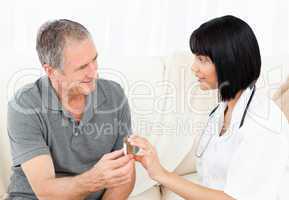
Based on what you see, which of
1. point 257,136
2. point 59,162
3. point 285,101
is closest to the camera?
point 257,136

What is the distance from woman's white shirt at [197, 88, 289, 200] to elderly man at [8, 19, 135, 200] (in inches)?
12.5

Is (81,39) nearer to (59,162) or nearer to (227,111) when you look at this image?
(59,162)

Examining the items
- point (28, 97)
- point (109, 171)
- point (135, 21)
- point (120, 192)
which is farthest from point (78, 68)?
point (135, 21)

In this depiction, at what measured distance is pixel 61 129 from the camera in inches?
60.6

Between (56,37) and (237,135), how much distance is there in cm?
66

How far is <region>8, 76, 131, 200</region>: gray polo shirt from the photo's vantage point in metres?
1.49

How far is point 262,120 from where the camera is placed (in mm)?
1317

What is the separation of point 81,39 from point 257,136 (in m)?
0.63

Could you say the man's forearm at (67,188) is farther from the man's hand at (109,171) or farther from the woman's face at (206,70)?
the woman's face at (206,70)

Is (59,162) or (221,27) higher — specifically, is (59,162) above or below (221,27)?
below

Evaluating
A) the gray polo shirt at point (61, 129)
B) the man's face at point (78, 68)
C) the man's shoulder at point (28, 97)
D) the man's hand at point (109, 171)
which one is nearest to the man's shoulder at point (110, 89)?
the gray polo shirt at point (61, 129)

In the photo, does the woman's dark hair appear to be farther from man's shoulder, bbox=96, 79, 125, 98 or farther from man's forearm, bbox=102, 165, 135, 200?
man's forearm, bbox=102, 165, 135, 200

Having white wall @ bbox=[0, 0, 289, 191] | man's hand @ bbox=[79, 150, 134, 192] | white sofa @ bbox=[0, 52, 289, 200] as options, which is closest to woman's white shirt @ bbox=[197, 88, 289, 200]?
man's hand @ bbox=[79, 150, 134, 192]

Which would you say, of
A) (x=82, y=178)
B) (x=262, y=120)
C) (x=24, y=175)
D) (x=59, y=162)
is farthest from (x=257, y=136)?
(x=24, y=175)
